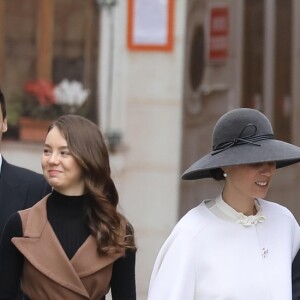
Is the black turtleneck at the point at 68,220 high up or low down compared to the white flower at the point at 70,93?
down

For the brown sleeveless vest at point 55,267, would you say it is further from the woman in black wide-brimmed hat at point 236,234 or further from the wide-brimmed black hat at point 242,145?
the wide-brimmed black hat at point 242,145

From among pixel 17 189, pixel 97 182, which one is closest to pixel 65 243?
pixel 97 182

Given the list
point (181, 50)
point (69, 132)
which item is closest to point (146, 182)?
point (181, 50)

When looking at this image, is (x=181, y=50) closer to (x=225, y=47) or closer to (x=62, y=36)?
(x=225, y=47)

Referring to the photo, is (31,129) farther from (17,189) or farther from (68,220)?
(68,220)

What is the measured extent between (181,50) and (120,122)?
84 centimetres

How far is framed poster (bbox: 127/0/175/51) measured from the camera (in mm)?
9477

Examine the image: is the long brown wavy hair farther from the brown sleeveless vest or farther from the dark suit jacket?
the dark suit jacket

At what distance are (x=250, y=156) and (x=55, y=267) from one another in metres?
0.83

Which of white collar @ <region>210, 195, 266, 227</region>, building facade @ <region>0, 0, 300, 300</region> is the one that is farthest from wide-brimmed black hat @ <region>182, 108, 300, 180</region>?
building facade @ <region>0, 0, 300, 300</region>

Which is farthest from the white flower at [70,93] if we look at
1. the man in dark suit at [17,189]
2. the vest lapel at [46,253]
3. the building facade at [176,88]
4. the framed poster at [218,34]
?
the vest lapel at [46,253]

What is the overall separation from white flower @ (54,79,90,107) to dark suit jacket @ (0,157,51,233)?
4814 millimetres

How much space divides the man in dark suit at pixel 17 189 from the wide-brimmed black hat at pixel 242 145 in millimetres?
871

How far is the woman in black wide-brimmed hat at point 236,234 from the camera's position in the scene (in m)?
3.84
